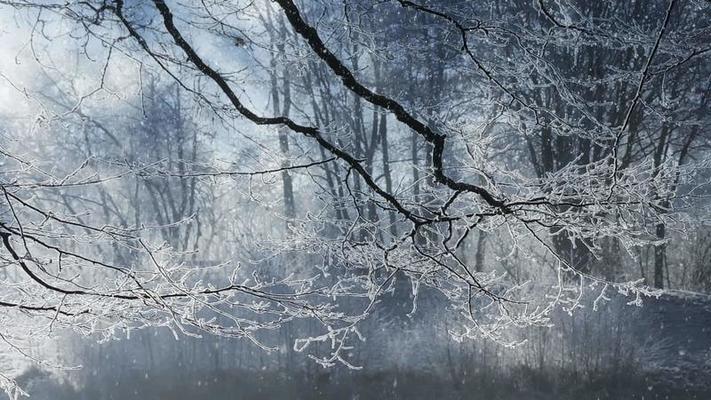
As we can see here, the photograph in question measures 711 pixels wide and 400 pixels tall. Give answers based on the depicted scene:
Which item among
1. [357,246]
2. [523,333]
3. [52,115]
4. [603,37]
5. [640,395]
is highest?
[603,37]

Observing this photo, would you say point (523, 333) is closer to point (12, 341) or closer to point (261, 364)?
point (261, 364)

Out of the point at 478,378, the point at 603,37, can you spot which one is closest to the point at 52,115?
the point at 603,37

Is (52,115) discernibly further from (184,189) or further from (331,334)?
(184,189)

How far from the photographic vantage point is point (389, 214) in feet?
11.5

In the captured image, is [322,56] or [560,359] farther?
[560,359]

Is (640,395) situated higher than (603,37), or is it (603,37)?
(603,37)

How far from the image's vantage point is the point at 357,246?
3.05 m

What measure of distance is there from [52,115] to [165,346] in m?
8.97

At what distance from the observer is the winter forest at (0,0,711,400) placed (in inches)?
109

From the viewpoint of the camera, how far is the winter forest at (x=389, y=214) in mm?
2773

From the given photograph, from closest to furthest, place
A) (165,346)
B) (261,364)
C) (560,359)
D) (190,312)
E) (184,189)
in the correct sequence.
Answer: (190,312)
(560,359)
(261,364)
(165,346)
(184,189)

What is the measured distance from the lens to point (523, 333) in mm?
8523

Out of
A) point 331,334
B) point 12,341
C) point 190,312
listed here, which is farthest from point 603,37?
point 12,341

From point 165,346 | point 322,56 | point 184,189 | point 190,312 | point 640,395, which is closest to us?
point 322,56
